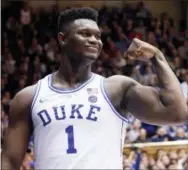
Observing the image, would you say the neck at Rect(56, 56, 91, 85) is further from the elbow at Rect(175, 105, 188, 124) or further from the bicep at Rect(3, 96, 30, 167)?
the elbow at Rect(175, 105, 188, 124)

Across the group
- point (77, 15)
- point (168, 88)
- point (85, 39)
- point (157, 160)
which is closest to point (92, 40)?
point (85, 39)

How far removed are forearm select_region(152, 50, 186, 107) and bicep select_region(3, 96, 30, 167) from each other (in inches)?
29.8

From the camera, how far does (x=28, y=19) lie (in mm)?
14570

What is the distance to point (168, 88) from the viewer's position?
3051 mm

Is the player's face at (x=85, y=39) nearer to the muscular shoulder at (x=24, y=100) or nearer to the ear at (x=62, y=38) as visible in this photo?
the ear at (x=62, y=38)

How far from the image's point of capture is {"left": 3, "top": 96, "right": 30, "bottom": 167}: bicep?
325cm

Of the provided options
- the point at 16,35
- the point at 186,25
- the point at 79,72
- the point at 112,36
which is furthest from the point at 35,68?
the point at 79,72

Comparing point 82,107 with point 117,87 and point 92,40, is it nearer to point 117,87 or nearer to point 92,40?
point 117,87

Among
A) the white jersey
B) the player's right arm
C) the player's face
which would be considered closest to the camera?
the white jersey

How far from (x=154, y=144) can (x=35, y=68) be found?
148 inches

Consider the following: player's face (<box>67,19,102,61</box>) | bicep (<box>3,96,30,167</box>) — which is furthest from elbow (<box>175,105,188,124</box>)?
bicep (<box>3,96,30,167</box>)

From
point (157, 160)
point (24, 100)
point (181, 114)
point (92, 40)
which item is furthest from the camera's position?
point (157, 160)

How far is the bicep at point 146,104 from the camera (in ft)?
10.1

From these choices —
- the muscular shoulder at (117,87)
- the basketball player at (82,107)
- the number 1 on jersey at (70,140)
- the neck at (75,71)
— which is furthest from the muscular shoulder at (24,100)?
the muscular shoulder at (117,87)
